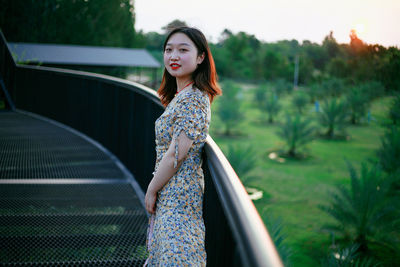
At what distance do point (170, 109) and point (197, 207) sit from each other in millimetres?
533

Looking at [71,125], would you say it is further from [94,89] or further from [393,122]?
[393,122]

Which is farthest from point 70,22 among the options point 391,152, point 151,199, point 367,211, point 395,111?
point 151,199

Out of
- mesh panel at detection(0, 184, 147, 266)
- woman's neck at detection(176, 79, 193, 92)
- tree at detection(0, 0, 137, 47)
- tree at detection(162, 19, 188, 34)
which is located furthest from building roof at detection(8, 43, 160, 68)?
woman's neck at detection(176, 79, 193, 92)

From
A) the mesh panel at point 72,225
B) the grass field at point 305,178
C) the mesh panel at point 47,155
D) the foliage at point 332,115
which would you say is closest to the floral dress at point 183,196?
the mesh panel at point 72,225

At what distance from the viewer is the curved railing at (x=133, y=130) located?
3.31 feet

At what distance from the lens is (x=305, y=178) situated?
948 centimetres

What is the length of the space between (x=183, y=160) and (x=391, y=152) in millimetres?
4784

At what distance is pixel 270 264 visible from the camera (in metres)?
0.81

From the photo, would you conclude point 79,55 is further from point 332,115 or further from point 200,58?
point 200,58

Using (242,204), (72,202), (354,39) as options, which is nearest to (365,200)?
(354,39)

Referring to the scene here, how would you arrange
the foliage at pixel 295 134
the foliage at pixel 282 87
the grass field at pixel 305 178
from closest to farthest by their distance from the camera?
the grass field at pixel 305 178 < the foliage at pixel 295 134 < the foliage at pixel 282 87

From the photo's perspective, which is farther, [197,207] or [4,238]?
[4,238]

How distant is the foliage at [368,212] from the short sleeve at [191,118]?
13.4 ft

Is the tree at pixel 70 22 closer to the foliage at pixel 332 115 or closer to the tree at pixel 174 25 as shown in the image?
the foliage at pixel 332 115
